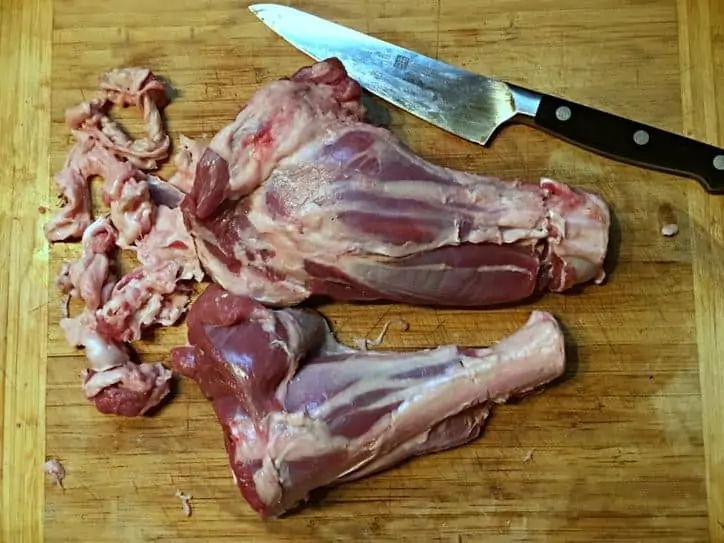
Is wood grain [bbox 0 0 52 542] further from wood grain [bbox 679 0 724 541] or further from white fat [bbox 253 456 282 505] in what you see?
wood grain [bbox 679 0 724 541]

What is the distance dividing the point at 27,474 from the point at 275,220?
1139 mm

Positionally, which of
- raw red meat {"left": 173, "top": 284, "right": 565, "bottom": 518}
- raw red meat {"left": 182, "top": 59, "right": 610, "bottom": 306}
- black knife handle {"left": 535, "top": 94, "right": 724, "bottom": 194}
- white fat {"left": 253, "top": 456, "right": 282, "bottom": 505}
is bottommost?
white fat {"left": 253, "top": 456, "right": 282, "bottom": 505}

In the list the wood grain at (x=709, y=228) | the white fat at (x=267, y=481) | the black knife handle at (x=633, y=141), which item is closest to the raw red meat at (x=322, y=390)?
the white fat at (x=267, y=481)

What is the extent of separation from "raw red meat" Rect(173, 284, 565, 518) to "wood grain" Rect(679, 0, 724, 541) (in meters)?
0.51

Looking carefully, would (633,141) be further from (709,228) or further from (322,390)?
(322,390)

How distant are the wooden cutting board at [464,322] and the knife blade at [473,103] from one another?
0.19 feet

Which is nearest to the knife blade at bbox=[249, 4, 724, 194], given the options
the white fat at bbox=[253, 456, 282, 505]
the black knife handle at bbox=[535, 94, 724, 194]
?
the black knife handle at bbox=[535, 94, 724, 194]

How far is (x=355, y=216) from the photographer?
2.64 metres

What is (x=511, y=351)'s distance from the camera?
272 centimetres

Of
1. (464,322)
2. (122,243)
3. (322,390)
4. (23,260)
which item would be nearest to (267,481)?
(322,390)

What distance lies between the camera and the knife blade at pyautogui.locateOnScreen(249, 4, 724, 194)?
2834mm

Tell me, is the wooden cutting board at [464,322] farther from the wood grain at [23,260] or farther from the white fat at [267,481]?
the white fat at [267,481]

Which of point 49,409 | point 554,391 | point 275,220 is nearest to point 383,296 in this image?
point 275,220

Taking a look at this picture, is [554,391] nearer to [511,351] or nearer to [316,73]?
[511,351]
